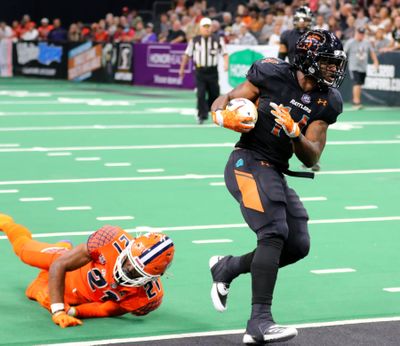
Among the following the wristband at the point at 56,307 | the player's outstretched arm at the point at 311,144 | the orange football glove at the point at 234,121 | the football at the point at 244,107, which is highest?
the football at the point at 244,107

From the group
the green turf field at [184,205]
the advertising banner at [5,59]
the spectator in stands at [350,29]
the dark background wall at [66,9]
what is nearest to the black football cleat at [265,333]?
the green turf field at [184,205]

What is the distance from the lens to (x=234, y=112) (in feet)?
19.9

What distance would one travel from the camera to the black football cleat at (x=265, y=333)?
228 inches

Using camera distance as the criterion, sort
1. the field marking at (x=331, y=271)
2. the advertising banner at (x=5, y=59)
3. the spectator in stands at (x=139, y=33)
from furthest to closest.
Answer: the advertising banner at (x=5, y=59), the spectator in stands at (x=139, y=33), the field marking at (x=331, y=271)

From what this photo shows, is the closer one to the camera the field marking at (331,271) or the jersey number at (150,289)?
the jersey number at (150,289)

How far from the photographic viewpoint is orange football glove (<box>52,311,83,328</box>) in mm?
6309

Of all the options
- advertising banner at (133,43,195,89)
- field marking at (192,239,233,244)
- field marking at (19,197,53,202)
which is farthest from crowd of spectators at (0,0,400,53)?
field marking at (192,239,233,244)

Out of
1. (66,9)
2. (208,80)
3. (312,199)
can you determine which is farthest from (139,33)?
(312,199)

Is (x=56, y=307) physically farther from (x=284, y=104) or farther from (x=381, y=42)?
(x=381, y=42)

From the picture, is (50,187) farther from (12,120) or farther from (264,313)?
(12,120)

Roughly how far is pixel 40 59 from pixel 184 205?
2421 cm

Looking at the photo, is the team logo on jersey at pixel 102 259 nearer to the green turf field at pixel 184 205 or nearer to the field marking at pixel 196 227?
the green turf field at pixel 184 205

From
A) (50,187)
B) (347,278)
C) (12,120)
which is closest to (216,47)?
(12,120)

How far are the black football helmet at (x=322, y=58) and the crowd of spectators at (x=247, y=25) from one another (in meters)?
17.5
